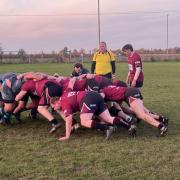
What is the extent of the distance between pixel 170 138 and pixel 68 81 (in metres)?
2.58

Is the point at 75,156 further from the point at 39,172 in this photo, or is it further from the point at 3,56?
the point at 3,56

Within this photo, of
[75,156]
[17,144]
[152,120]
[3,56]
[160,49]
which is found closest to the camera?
[75,156]

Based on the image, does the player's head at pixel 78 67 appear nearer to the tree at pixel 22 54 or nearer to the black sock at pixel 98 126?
the black sock at pixel 98 126

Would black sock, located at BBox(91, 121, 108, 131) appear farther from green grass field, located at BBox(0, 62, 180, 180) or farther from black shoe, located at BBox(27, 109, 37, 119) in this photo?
black shoe, located at BBox(27, 109, 37, 119)

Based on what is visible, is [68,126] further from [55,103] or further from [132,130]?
[132,130]

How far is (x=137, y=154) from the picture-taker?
7.27 metres

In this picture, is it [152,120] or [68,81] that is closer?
[152,120]

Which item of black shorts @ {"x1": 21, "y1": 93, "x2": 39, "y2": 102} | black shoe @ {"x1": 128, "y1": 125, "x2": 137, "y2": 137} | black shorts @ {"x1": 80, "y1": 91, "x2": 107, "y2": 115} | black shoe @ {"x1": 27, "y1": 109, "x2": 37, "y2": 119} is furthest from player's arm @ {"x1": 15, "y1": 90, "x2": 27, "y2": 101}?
black shoe @ {"x1": 128, "y1": 125, "x2": 137, "y2": 137}

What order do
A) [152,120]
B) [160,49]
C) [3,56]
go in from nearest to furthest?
1. [152,120]
2. [3,56]
3. [160,49]

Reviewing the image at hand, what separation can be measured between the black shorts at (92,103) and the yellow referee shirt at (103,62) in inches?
167

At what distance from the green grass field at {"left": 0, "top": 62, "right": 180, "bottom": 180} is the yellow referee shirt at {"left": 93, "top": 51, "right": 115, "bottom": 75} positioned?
10.6 ft

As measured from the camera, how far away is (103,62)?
42.2ft

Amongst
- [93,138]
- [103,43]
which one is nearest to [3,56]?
[103,43]

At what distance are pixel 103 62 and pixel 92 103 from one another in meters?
4.47
